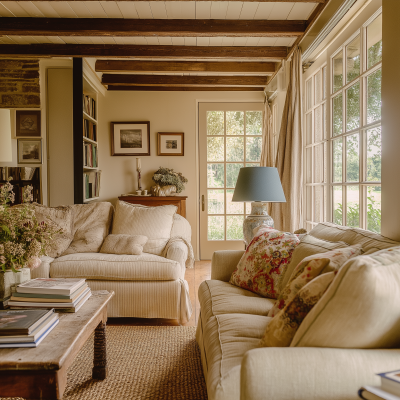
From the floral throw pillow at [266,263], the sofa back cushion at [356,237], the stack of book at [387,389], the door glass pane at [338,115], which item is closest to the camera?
the stack of book at [387,389]

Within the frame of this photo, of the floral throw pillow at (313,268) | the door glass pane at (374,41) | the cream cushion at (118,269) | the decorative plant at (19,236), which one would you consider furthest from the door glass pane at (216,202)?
the floral throw pillow at (313,268)

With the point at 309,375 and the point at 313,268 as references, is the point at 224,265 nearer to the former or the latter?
the point at 313,268

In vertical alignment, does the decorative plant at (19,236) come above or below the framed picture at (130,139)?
below

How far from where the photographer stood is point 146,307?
2.71 meters

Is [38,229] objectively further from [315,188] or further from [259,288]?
[315,188]

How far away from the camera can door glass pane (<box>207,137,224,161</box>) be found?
5188 millimetres

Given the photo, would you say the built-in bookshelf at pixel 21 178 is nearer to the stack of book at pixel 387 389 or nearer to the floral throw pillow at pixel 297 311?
the floral throw pillow at pixel 297 311

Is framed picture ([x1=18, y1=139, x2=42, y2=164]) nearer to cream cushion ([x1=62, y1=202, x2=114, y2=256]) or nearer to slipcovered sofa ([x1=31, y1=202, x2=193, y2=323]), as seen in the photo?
cream cushion ([x1=62, y1=202, x2=114, y2=256])

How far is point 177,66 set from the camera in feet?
14.0

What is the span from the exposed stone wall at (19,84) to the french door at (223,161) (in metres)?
2.24

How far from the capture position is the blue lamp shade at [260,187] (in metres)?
2.67

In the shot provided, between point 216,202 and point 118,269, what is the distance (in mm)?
2686

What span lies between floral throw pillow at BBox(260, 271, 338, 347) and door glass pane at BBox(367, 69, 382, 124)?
1.38 m

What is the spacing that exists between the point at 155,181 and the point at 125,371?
3.21m
